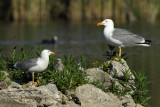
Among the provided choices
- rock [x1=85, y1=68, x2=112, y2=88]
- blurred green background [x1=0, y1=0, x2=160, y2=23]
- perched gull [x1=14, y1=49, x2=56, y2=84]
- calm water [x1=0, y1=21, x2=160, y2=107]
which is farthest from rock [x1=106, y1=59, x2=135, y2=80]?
blurred green background [x1=0, y1=0, x2=160, y2=23]

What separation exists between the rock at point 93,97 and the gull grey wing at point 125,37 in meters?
2.61

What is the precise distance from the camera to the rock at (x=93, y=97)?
9266 mm

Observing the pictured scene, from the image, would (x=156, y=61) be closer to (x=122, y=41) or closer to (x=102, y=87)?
(x=122, y=41)

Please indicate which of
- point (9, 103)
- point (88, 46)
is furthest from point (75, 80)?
point (88, 46)

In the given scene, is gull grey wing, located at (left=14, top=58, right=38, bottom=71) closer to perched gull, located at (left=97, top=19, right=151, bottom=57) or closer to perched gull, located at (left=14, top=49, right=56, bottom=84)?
perched gull, located at (left=14, top=49, right=56, bottom=84)

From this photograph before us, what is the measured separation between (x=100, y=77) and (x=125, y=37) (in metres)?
1.81

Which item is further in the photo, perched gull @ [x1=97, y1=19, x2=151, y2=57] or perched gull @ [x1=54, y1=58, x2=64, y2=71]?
perched gull @ [x1=97, y1=19, x2=151, y2=57]

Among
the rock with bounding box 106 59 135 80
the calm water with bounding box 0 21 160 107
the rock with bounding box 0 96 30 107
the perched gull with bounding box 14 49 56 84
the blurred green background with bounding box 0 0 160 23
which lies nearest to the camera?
the rock with bounding box 0 96 30 107

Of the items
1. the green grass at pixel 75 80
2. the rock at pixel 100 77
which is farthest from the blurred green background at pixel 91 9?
the green grass at pixel 75 80

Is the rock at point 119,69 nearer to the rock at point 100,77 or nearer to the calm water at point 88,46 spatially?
the rock at point 100,77

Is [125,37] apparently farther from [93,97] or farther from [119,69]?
[93,97]

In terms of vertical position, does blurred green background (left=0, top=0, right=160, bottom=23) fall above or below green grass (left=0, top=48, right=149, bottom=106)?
below

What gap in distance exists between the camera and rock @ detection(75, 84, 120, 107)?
927 cm

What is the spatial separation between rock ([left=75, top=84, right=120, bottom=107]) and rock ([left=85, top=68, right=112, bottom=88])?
920 millimetres
